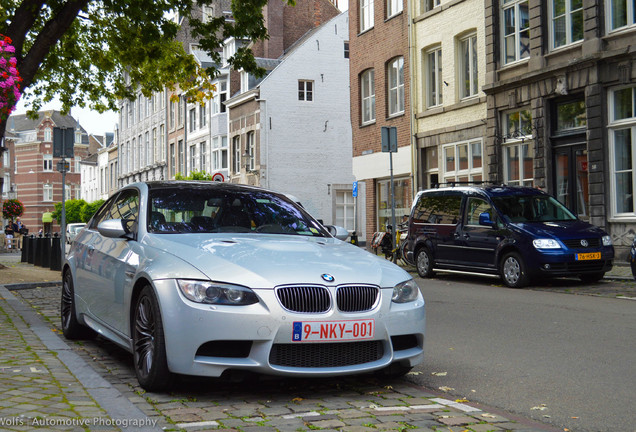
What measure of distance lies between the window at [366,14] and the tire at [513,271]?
62.2 ft

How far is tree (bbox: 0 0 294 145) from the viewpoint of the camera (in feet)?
46.1

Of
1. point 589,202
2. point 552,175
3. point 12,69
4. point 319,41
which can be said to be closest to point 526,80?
point 552,175

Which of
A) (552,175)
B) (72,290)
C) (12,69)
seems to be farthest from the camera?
(552,175)

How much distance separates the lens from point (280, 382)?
5.95 meters

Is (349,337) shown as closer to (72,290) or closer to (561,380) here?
(561,380)

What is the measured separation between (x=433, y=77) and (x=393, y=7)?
3864 millimetres

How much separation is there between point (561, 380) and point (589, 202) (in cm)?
1491

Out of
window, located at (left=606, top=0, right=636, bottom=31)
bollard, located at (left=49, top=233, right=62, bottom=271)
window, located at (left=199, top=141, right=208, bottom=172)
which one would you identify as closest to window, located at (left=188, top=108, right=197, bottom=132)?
window, located at (left=199, top=141, right=208, bottom=172)

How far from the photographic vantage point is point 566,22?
21.3 meters

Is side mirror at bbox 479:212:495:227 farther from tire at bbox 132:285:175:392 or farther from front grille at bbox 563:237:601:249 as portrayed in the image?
tire at bbox 132:285:175:392

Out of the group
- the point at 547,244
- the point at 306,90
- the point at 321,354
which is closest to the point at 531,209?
the point at 547,244

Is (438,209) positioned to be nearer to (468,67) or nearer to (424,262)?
(424,262)

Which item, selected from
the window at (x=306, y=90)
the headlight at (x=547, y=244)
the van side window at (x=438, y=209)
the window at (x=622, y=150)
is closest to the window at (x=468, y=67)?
the window at (x=622, y=150)

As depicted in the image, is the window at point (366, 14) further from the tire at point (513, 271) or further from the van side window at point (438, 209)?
the tire at point (513, 271)
